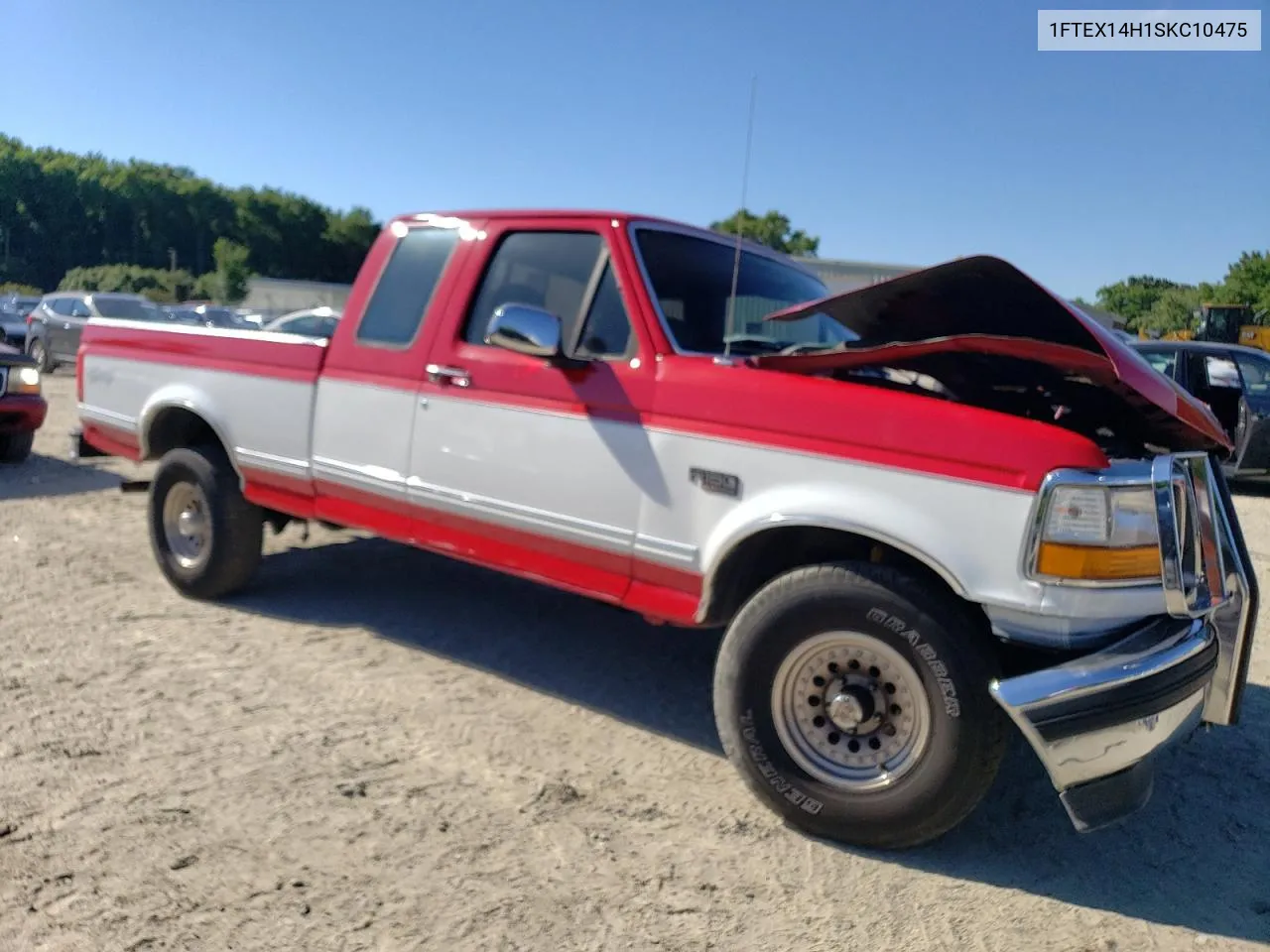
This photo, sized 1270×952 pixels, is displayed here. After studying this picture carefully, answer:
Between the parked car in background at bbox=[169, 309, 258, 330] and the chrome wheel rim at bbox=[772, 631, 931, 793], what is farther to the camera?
the parked car in background at bbox=[169, 309, 258, 330]

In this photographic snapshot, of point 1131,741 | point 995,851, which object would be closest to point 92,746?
point 995,851

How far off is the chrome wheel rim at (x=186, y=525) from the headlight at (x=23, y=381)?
508 centimetres

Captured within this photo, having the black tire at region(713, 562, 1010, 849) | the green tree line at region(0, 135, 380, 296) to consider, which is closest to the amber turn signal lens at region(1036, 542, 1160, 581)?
the black tire at region(713, 562, 1010, 849)

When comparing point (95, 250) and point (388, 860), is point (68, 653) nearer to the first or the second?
point (388, 860)

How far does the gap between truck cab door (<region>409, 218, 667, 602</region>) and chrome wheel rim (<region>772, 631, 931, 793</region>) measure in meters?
0.76

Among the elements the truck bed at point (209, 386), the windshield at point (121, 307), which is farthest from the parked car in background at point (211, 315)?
the truck bed at point (209, 386)

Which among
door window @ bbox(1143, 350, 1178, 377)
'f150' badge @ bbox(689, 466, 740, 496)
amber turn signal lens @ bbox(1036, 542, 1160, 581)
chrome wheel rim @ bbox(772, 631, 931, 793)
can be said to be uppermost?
door window @ bbox(1143, 350, 1178, 377)

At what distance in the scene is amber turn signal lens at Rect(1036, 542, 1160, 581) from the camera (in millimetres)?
2646

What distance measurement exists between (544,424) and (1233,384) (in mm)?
10208

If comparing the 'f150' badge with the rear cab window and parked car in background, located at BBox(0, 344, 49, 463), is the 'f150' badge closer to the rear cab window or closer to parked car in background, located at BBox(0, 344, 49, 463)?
the rear cab window

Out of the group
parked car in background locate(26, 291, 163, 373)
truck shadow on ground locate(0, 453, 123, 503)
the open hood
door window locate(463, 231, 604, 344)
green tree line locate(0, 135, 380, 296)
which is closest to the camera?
the open hood

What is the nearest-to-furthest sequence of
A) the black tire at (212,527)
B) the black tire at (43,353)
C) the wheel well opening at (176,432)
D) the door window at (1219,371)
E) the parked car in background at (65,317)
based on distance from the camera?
the black tire at (212,527) < the wheel well opening at (176,432) < the door window at (1219,371) < the parked car in background at (65,317) < the black tire at (43,353)

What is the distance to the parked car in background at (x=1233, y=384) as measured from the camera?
1056 cm

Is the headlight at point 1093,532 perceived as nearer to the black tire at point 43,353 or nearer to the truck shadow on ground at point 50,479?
the truck shadow on ground at point 50,479
